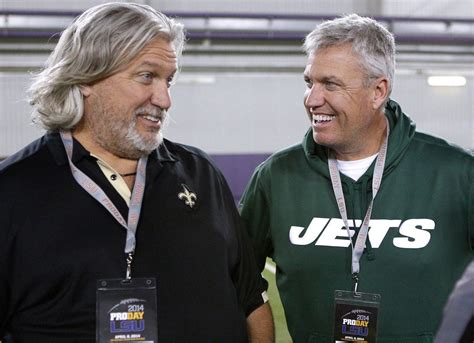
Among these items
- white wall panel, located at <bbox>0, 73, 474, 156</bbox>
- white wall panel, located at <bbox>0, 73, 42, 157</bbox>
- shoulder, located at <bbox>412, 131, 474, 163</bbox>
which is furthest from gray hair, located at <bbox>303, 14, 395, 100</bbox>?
white wall panel, located at <bbox>0, 73, 474, 156</bbox>

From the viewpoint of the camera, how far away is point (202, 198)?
245cm

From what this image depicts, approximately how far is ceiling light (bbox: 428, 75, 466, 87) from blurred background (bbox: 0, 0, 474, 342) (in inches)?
0.7

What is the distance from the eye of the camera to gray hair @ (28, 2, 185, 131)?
2.28m

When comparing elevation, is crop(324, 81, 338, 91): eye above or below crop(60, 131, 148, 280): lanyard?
→ above

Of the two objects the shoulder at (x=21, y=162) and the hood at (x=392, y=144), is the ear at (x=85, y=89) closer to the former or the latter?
the shoulder at (x=21, y=162)

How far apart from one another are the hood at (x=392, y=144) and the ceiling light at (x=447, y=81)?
1054cm

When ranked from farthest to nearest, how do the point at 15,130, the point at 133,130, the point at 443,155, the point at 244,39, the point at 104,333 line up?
the point at 244,39 → the point at 15,130 → the point at 443,155 → the point at 133,130 → the point at 104,333

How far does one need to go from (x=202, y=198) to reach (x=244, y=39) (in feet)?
34.5

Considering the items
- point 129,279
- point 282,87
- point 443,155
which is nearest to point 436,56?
point 282,87

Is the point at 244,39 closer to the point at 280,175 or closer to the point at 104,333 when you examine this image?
the point at 280,175

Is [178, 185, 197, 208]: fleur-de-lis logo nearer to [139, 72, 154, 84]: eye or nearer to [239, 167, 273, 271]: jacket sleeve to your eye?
[139, 72, 154, 84]: eye

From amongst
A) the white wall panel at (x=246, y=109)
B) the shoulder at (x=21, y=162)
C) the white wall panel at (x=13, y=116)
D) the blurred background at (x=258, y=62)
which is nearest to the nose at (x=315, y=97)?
the shoulder at (x=21, y=162)

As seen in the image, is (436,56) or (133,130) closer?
(133,130)

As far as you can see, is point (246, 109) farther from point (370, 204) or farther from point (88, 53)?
point (88, 53)
